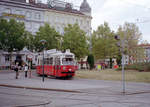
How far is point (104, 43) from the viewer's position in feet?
205

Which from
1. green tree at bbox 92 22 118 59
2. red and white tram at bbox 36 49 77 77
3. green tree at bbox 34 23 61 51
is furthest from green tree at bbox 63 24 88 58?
red and white tram at bbox 36 49 77 77

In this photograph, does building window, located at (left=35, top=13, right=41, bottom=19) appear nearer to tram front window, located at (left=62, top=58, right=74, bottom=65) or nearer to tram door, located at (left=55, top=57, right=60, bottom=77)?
tram door, located at (left=55, top=57, right=60, bottom=77)

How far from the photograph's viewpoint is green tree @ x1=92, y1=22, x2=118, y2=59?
62.4 m

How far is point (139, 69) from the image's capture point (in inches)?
1359

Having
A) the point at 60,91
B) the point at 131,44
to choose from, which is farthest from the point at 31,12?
the point at 60,91

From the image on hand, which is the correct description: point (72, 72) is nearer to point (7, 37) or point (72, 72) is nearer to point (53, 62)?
point (53, 62)

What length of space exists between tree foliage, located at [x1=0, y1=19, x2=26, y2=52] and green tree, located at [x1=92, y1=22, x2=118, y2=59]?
20927 mm

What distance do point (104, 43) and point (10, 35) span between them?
24884 mm

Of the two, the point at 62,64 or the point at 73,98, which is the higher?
the point at 62,64

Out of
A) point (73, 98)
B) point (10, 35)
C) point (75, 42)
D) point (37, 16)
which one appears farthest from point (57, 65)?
point (37, 16)

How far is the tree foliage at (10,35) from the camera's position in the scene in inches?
2089

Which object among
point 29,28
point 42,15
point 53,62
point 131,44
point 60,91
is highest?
point 42,15

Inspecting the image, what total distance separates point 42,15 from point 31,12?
4130 mm

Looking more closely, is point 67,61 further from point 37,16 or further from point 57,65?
point 37,16
